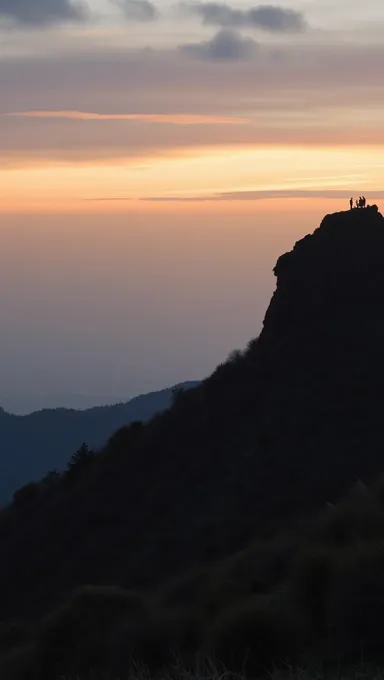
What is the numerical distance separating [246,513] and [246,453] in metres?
4.19

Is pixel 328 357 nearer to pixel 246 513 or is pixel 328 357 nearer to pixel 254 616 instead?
pixel 246 513

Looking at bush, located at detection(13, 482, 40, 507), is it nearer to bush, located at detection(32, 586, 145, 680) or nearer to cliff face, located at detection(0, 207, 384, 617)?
cliff face, located at detection(0, 207, 384, 617)

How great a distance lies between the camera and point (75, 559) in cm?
3416

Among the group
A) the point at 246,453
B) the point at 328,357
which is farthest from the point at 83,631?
the point at 328,357

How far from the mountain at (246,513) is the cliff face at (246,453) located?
8 centimetres

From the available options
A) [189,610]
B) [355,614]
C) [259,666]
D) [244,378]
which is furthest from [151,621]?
[244,378]

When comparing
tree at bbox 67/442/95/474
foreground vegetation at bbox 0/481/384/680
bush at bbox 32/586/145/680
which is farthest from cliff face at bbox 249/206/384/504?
foreground vegetation at bbox 0/481/384/680

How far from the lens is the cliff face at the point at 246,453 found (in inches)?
1180

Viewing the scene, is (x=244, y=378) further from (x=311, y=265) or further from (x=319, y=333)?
(x=311, y=265)

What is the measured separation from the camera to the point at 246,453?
34031 mm

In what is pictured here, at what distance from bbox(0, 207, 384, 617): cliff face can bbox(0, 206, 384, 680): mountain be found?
0.08 m

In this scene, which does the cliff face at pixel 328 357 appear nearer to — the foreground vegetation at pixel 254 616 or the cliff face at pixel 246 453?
the cliff face at pixel 246 453

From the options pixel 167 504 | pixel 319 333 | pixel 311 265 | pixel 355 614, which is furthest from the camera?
pixel 311 265

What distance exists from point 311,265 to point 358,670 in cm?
3339
